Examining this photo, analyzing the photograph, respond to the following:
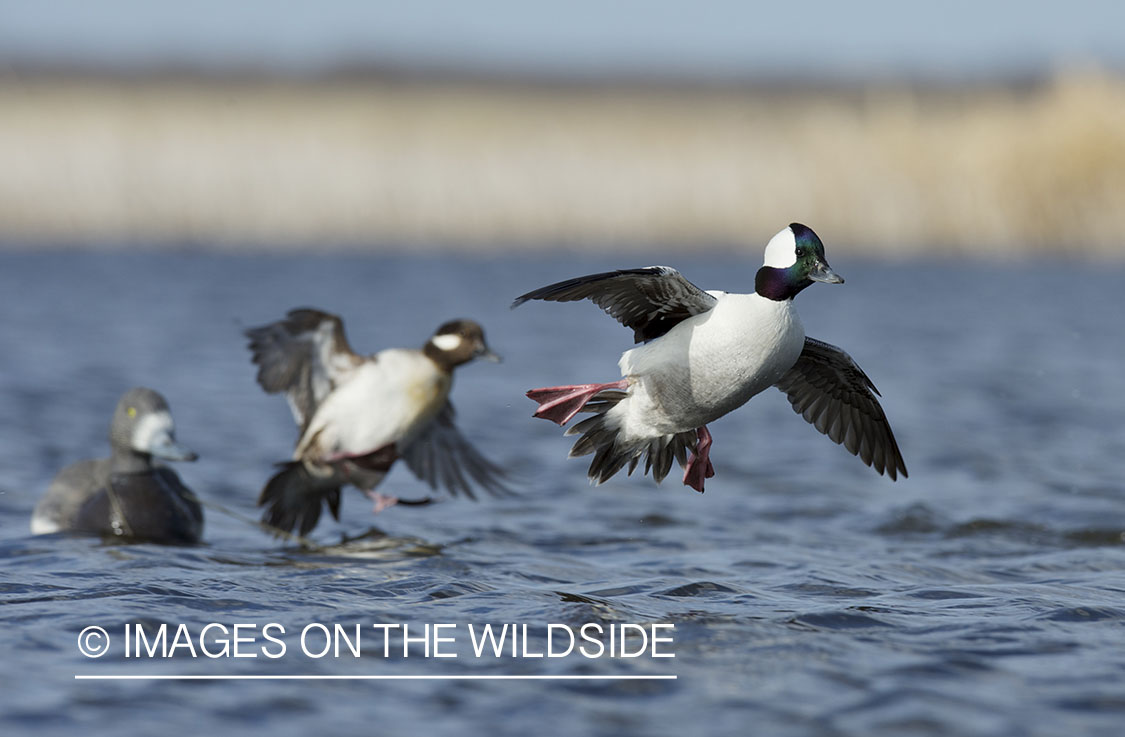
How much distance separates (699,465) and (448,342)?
1.81 metres

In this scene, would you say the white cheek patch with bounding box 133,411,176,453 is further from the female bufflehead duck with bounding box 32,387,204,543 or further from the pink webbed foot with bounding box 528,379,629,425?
the pink webbed foot with bounding box 528,379,629,425

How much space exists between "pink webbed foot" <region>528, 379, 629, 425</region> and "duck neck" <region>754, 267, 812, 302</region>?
0.77 meters

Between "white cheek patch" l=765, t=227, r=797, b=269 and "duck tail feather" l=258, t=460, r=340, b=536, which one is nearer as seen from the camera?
"white cheek patch" l=765, t=227, r=797, b=269

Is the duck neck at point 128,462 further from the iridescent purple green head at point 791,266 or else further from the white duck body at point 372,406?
the iridescent purple green head at point 791,266

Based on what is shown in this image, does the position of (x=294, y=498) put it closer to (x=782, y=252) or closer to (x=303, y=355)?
(x=303, y=355)

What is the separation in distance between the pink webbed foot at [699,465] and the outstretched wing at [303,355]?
1.99m

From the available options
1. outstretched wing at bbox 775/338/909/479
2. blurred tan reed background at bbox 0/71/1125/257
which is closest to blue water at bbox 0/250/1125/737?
outstretched wing at bbox 775/338/909/479

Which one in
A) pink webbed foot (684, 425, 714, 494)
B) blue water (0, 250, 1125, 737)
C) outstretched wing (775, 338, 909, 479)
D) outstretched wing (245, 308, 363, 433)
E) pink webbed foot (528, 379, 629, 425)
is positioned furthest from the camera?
outstretched wing (245, 308, 363, 433)

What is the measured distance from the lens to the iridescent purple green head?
534 centimetres

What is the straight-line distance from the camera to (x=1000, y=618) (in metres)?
5.42

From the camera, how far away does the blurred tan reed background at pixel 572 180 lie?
2169 centimetres

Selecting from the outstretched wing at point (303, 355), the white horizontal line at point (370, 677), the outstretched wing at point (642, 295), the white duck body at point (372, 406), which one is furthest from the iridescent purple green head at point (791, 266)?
the outstretched wing at point (303, 355)

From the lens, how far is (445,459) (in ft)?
26.2

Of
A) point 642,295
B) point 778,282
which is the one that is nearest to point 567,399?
point 642,295
